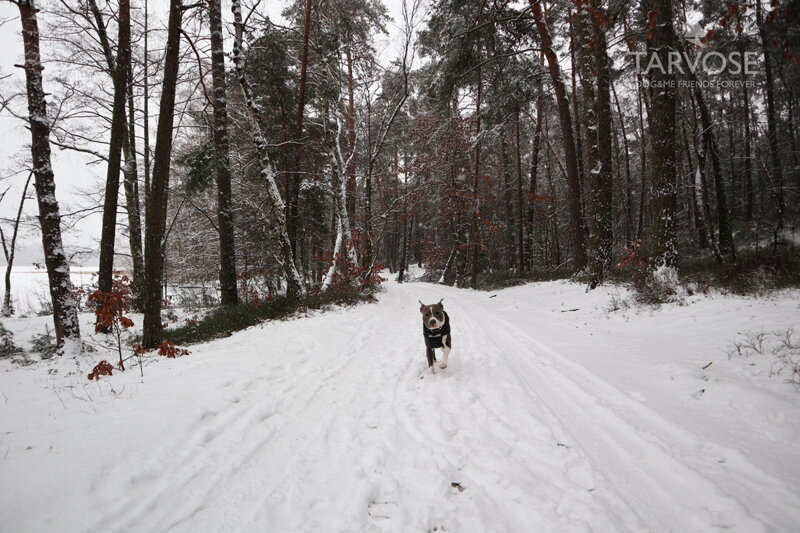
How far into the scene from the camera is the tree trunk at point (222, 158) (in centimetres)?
966

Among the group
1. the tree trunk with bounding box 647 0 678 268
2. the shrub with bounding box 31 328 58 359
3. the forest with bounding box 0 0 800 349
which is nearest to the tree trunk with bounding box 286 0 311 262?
the forest with bounding box 0 0 800 349

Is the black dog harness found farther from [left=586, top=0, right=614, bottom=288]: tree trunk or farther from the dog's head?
[left=586, top=0, right=614, bottom=288]: tree trunk

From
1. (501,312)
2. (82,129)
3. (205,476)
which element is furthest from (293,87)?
(205,476)

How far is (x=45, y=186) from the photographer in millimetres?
6230

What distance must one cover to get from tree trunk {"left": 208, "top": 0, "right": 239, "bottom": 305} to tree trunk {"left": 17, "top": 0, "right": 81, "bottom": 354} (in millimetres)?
3614

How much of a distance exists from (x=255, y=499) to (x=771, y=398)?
190 inches

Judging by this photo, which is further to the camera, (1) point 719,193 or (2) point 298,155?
(2) point 298,155

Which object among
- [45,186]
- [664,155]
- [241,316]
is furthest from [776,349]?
[45,186]

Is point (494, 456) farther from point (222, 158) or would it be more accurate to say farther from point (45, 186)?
point (222, 158)

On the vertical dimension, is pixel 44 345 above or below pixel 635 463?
above

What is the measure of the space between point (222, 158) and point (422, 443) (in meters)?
9.90

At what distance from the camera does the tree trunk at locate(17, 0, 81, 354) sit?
6.16 metres

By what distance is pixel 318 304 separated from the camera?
10.2 meters

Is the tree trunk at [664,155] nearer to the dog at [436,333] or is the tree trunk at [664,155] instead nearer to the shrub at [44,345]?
the dog at [436,333]
